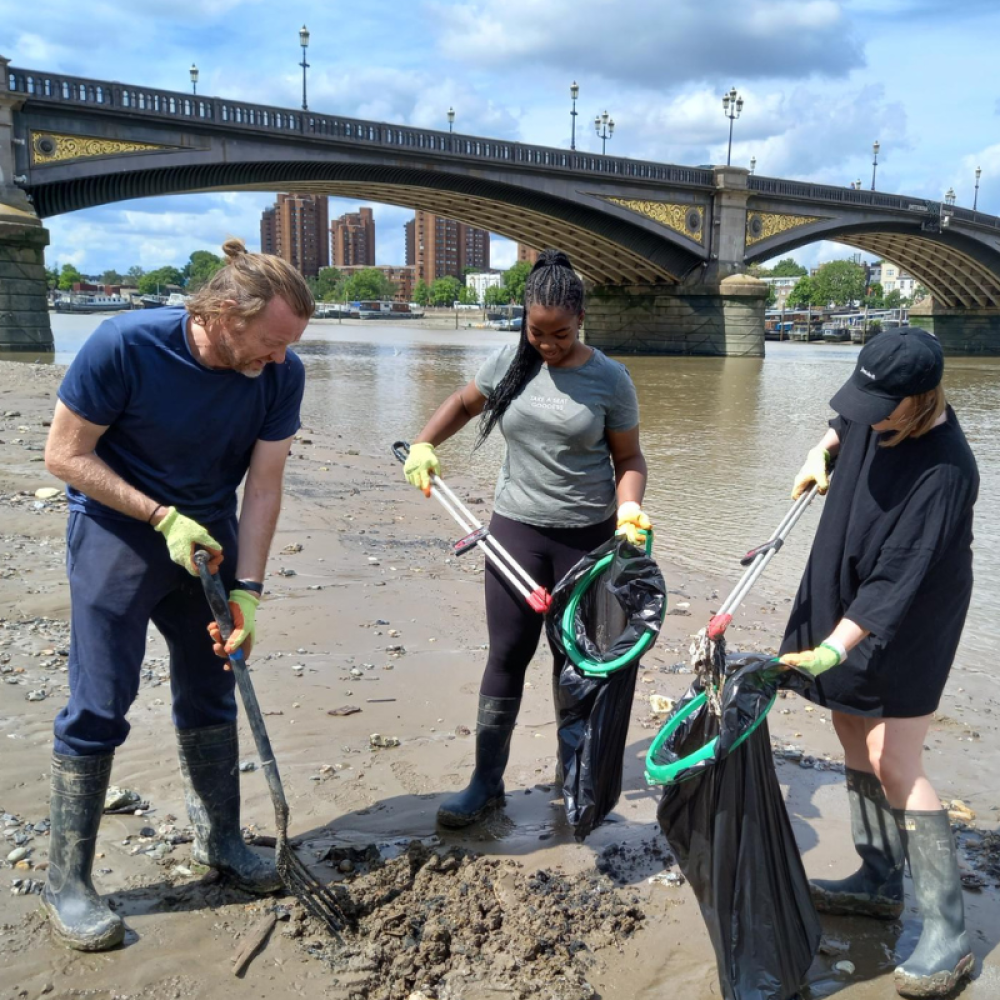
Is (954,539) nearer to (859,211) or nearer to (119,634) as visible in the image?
(119,634)

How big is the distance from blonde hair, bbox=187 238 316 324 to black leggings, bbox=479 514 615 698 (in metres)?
1.04

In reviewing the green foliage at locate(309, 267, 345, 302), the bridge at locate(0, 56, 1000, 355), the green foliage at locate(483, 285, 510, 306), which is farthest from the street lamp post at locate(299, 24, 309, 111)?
the green foliage at locate(309, 267, 345, 302)

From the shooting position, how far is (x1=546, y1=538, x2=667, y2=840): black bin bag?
279 cm

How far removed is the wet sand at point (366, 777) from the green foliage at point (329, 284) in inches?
5216

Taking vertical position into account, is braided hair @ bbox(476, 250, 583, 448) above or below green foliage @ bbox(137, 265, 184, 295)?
below

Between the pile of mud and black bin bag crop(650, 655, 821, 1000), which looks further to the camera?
the pile of mud

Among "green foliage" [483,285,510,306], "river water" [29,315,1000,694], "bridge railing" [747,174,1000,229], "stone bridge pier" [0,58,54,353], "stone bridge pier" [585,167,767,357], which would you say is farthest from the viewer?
"green foliage" [483,285,510,306]

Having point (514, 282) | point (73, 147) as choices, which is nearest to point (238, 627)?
point (73, 147)

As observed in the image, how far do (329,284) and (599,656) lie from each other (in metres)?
144

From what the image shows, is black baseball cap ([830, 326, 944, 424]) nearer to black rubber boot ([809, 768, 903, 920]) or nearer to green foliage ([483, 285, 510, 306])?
black rubber boot ([809, 768, 903, 920])

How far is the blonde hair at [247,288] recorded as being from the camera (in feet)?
7.68

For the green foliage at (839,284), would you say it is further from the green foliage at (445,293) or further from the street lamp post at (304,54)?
the street lamp post at (304,54)

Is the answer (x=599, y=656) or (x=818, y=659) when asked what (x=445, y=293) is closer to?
(x=599, y=656)

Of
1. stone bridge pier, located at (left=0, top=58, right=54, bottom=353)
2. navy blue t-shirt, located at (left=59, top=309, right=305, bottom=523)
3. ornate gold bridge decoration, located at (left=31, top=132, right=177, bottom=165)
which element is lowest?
navy blue t-shirt, located at (left=59, top=309, right=305, bottom=523)
